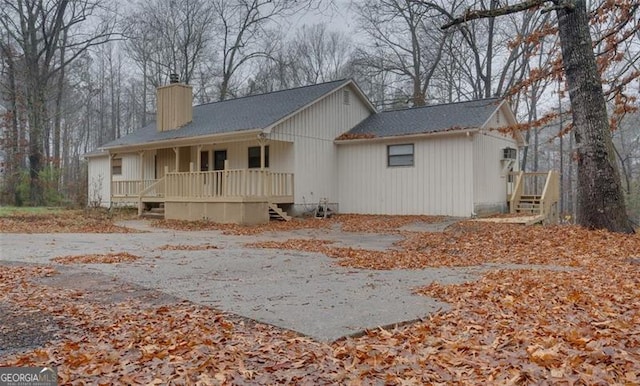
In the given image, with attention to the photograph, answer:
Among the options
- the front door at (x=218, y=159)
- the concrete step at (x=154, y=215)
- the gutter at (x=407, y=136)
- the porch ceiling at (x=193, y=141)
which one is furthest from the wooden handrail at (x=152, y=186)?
the gutter at (x=407, y=136)

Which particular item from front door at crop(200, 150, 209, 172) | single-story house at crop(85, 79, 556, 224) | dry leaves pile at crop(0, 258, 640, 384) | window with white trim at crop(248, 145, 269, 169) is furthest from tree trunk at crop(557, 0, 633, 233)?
front door at crop(200, 150, 209, 172)

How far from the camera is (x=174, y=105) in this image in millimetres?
19953

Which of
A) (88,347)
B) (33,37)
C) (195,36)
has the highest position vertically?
(195,36)

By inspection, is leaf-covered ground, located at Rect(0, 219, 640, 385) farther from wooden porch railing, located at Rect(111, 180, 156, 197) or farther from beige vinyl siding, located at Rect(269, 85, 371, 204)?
wooden porch railing, located at Rect(111, 180, 156, 197)

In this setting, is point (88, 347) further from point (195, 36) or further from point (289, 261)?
point (195, 36)

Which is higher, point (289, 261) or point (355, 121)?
point (355, 121)

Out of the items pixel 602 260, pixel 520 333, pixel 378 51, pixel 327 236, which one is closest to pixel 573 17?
pixel 602 260

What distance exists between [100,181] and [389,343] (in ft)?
75.0

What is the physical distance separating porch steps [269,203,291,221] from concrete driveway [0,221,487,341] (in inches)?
200

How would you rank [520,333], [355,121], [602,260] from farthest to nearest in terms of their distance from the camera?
1. [355,121]
2. [602,260]
3. [520,333]

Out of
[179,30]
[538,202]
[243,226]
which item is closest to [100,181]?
[179,30]

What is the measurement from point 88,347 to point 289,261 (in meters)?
4.23

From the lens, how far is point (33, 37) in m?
23.5

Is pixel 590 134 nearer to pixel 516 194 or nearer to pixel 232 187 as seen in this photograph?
pixel 516 194
